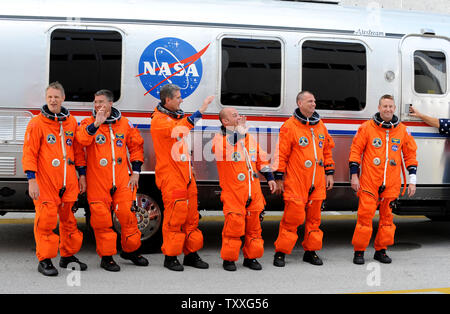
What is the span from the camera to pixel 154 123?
564cm

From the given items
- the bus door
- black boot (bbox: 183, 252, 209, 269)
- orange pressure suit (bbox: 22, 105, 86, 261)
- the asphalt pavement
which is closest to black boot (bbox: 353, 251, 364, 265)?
the asphalt pavement

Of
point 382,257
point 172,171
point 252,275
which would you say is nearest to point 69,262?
point 172,171

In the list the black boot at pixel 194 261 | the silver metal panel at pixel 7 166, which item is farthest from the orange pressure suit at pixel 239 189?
the silver metal panel at pixel 7 166

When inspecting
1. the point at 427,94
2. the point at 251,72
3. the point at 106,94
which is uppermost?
the point at 251,72

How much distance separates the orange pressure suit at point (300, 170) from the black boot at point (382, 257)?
0.87 m

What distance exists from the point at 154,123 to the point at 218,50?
1.28 metres

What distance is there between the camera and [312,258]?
6.14 meters

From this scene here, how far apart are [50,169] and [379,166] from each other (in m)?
3.42

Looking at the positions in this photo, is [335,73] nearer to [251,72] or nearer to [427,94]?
[251,72]

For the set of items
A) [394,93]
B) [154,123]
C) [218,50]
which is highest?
[218,50]

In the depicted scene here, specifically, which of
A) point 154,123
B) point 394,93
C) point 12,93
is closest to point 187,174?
point 154,123
